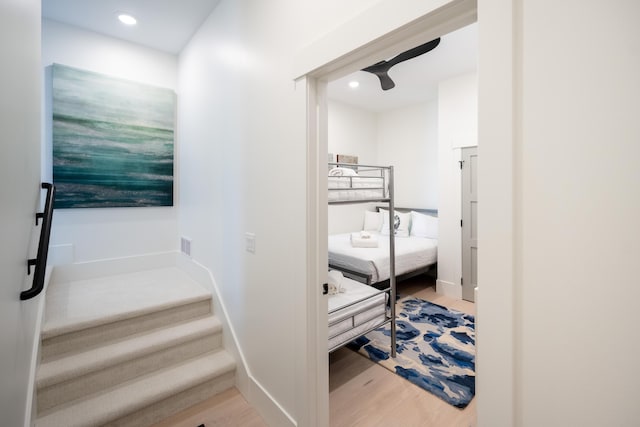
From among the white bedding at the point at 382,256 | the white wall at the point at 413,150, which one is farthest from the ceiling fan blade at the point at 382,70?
the white bedding at the point at 382,256

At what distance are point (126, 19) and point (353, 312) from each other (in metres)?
3.21

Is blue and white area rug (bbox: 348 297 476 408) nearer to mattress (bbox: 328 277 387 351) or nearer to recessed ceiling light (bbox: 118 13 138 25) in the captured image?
mattress (bbox: 328 277 387 351)

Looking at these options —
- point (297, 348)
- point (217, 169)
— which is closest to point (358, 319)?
point (297, 348)

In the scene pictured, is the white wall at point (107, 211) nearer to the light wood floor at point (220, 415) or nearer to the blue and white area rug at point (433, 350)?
the light wood floor at point (220, 415)

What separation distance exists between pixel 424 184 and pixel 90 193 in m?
4.61

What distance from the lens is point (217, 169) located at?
239 cm

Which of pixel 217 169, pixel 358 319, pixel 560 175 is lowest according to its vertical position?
pixel 358 319

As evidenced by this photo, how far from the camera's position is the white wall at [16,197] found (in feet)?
3.36

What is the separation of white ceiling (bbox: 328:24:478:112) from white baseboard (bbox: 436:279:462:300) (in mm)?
2776

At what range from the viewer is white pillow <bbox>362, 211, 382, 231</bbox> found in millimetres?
5160

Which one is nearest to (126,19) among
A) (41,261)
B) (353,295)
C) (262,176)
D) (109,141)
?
(109,141)

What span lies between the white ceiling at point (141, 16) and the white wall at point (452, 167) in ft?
10.1

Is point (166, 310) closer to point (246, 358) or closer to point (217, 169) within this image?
point (246, 358)

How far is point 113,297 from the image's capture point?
7.80 feet
